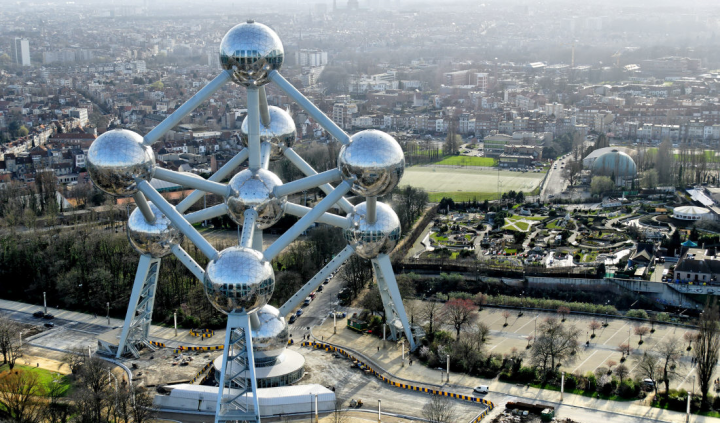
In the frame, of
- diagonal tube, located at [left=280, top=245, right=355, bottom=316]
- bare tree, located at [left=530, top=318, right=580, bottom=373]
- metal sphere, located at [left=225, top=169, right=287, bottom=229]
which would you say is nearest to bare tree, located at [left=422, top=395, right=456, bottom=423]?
bare tree, located at [left=530, top=318, right=580, bottom=373]

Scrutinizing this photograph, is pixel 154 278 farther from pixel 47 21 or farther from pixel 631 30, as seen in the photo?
pixel 47 21

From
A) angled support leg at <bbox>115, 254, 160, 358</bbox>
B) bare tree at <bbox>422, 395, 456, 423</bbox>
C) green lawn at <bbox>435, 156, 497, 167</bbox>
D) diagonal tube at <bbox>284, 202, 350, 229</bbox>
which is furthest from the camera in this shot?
green lawn at <bbox>435, 156, 497, 167</bbox>

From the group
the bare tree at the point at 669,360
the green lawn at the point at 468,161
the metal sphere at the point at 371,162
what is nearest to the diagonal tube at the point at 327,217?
the metal sphere at the point at 371,162

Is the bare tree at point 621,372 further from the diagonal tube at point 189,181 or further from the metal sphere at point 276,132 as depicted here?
the diagonal tube at point 189,181

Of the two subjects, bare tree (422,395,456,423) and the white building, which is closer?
bare tree (422,395,456,423)

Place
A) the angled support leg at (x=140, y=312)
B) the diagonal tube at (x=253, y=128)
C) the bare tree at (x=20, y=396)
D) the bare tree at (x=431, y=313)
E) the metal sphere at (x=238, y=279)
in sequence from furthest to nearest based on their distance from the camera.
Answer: the bare tree at (x=431, y=313) < the angled support leg at (x=140, y=312) < the diagonal tube at (x=253, y=128) < the bare tree at (x=20, y=396) < the metal sphere at (x=238, y=279)

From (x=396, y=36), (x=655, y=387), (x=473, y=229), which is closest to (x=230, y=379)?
(x=655, y=387)

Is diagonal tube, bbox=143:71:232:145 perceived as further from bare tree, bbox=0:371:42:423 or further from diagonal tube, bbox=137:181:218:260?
bare tree, bbox=0:371:42:423
